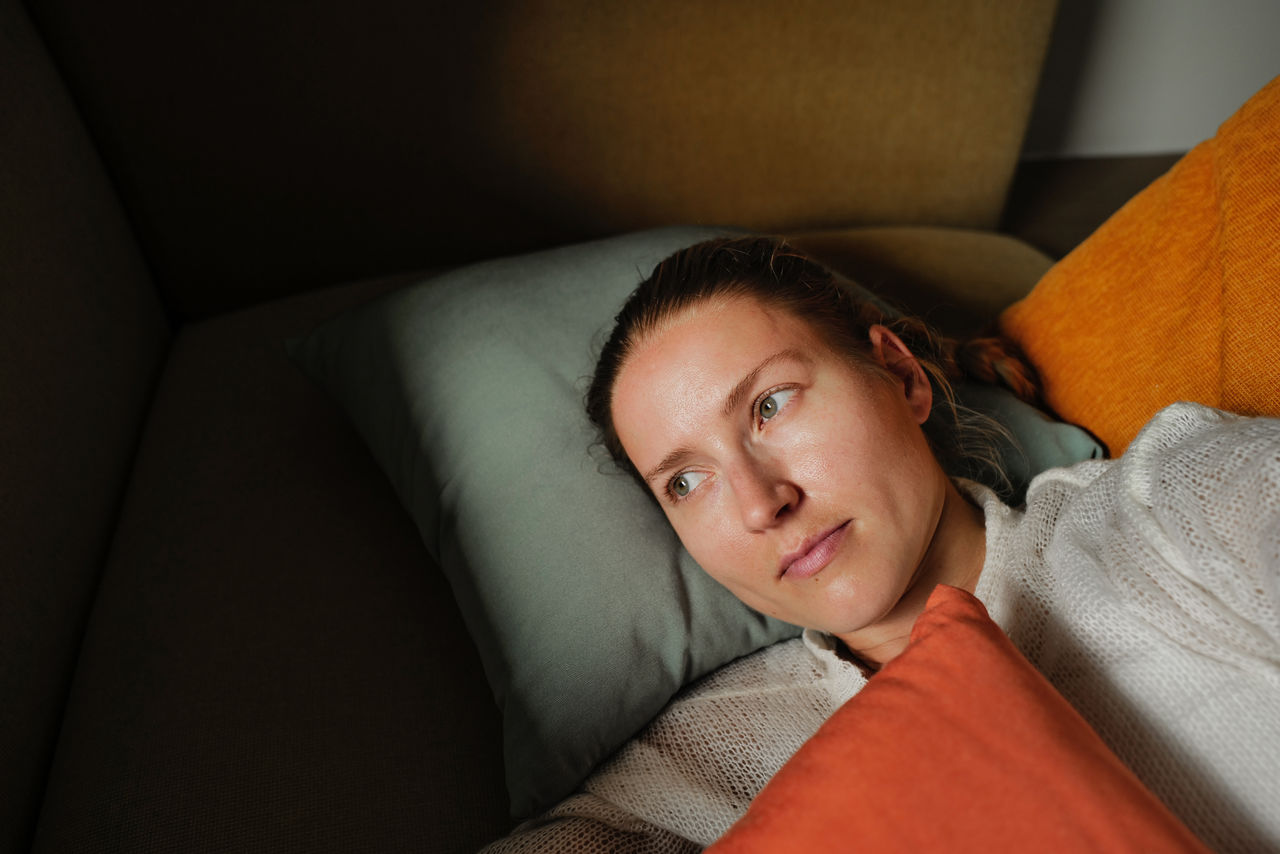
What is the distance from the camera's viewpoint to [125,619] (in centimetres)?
95

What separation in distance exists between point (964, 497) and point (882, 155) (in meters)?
0.95

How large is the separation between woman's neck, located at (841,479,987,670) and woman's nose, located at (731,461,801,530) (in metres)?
0.19

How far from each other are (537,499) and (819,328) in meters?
0.38

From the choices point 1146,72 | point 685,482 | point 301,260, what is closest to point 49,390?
point 301,260

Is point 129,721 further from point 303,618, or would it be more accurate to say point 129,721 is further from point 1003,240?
point 1003,240

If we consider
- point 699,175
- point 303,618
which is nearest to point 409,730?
point 303,618

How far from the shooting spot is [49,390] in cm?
96

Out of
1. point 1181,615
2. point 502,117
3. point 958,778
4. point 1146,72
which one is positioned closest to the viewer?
point 958,778

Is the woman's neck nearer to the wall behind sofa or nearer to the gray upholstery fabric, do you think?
the gray upholstery fabric

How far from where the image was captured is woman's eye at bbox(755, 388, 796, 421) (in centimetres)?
82

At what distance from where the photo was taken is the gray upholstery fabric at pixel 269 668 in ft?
2.61

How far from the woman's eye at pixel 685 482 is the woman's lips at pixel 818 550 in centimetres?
13

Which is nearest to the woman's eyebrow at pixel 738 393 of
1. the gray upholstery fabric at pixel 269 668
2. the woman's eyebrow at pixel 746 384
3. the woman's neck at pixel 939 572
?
the woman's eyebrow at pixel 746 384

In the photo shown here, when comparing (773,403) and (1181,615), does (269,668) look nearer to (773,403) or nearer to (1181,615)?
(773,403)
